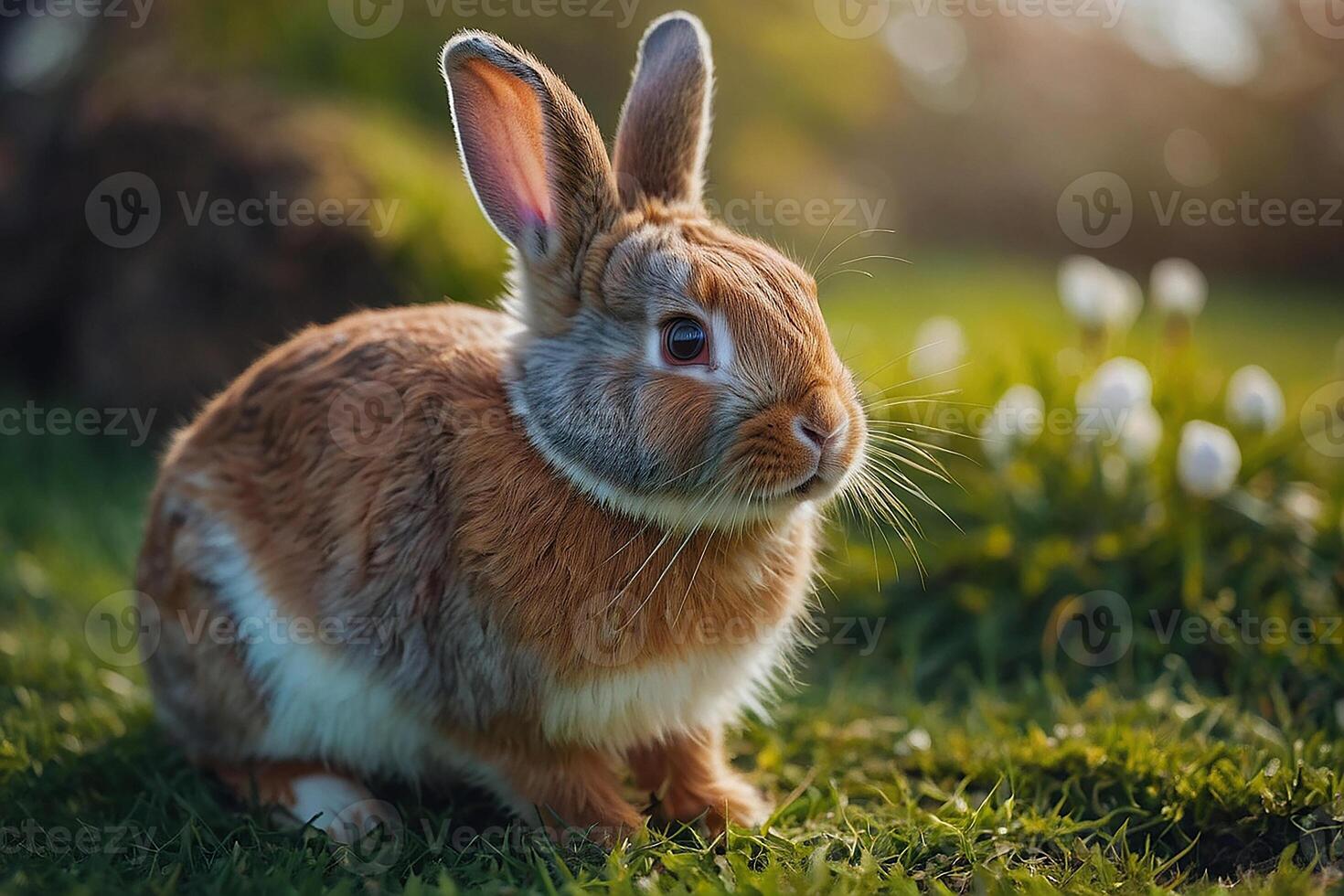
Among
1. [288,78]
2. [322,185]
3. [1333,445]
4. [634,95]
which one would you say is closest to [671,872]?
[634,95]

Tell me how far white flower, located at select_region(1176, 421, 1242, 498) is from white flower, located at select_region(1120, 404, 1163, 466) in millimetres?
175

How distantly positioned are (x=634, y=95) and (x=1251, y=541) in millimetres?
3035

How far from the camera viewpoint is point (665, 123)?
3.47 meters

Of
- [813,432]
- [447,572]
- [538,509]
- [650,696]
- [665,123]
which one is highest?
[665,123]

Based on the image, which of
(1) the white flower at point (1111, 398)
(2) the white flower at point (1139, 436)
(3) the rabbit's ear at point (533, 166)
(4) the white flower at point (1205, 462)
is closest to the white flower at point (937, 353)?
(1) the white flower at point (1111, 398)

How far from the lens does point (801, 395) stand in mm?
2830

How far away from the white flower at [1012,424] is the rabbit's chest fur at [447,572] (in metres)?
1.67

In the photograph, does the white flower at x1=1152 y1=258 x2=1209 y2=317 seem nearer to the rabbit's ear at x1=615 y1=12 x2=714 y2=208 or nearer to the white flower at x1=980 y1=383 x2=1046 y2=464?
the white flower at x1=980 y1=383 x2=1046 y2=464

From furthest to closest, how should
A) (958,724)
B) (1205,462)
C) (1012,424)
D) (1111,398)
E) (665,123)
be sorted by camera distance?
(1012,424), (1111,398), (1205,462), (958,724), (665,123)

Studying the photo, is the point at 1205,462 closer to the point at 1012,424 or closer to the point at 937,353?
the point at 1012,424

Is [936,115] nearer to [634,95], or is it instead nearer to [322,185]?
[322,185]

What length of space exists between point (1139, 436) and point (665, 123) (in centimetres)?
244

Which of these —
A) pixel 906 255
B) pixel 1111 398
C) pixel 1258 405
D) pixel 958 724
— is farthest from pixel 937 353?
pixel 906 255

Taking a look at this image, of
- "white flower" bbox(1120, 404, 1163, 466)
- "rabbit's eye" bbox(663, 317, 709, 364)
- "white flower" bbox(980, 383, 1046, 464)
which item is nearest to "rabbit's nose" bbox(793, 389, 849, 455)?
"rabbit's eye" bbox(663, 317, 709, 364)
